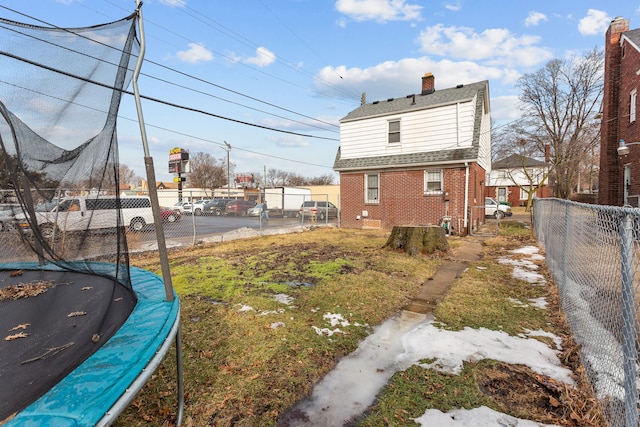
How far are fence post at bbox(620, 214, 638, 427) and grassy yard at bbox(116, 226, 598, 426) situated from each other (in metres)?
0.51

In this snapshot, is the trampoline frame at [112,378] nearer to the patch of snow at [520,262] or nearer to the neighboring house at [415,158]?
the patch of snow at [520,262]

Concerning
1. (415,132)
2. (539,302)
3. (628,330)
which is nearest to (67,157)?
(628,330)

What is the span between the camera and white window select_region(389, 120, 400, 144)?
44.4 feet

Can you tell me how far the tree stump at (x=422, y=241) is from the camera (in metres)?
8.11

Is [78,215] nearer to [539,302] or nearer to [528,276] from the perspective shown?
[539,302]

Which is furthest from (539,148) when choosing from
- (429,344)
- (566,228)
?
(429,344)

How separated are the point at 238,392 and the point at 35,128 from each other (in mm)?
2527

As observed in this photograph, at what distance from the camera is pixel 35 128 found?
235 centimetres

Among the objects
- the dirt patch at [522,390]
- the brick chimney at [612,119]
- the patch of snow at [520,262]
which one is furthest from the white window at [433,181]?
the dirt patch at [522,390]

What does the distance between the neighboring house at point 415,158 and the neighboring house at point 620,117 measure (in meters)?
5.14

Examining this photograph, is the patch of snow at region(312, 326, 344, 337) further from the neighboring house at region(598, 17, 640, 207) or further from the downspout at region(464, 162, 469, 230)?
the neighboring house at region(598, 17, 640, 207)

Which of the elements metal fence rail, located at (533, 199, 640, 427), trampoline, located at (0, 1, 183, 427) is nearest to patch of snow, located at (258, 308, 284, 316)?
trampoline, located at (0, 1, 183, 427)

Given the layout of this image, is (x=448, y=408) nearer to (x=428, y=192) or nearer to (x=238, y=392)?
(x=238, y=392)

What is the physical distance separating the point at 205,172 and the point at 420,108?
43.7 m
